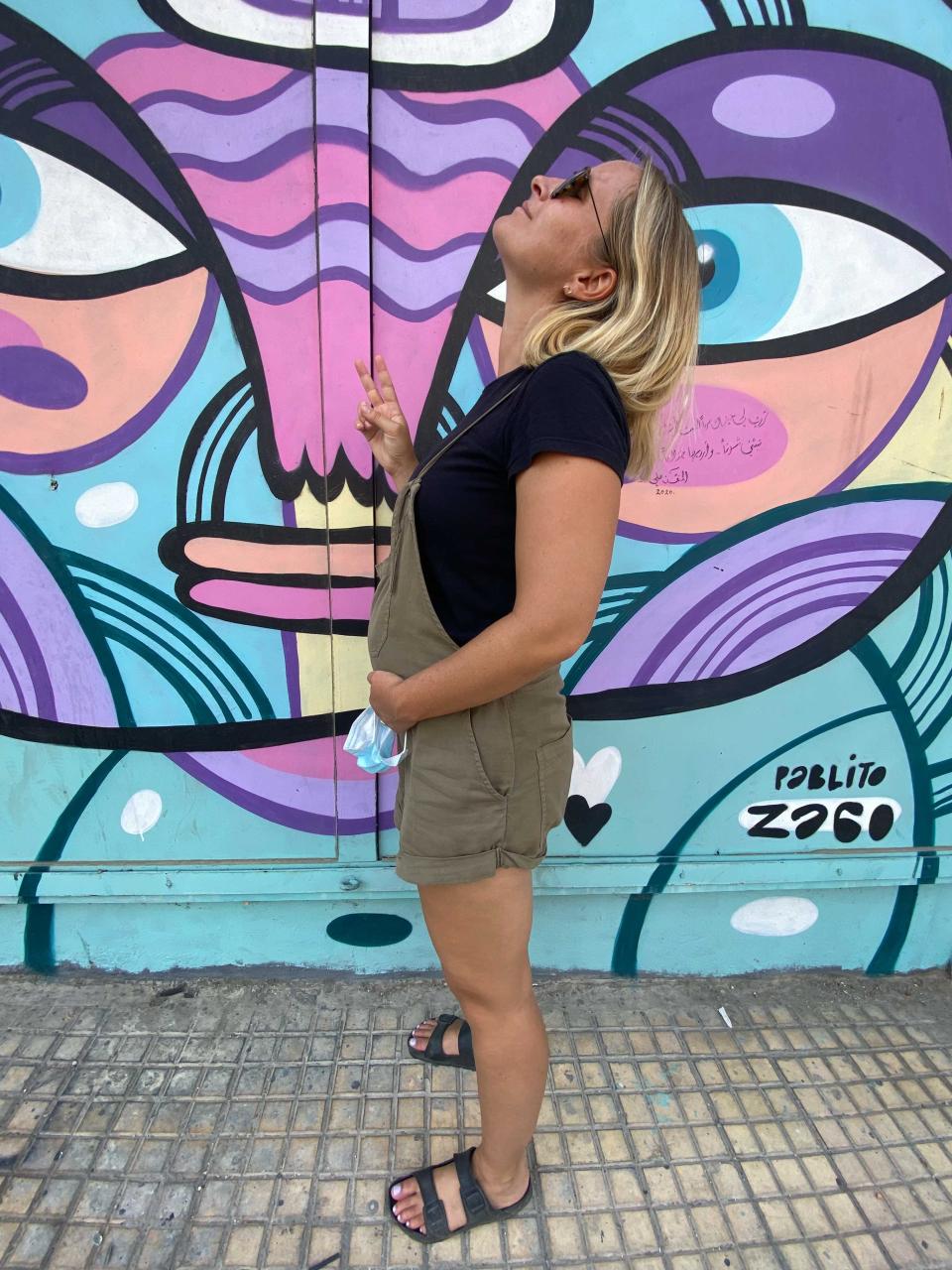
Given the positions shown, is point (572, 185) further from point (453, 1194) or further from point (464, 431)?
point (453, 1194)

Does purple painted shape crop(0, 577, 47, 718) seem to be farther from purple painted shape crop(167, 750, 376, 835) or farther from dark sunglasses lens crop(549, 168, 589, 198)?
dark sunglasses lens crop(549, 168, 589, 198)

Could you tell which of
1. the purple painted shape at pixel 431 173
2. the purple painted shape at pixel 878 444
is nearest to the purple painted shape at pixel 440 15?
the purple painted shape at pixel 431 173

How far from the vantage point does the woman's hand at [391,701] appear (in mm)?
1294

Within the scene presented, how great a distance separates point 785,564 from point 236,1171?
Answer: 2.11 meters

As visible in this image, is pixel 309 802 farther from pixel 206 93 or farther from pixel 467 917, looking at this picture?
pixel 206 93

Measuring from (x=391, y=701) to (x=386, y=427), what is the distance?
70 cm

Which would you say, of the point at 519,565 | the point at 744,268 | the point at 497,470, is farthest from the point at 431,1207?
the point at 744,268

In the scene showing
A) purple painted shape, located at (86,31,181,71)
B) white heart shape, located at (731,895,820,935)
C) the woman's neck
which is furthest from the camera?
white heart shape, located at (731,895,820,935)

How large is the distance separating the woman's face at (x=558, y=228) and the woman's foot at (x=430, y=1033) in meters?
1.89

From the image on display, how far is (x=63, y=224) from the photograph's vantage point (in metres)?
1.78

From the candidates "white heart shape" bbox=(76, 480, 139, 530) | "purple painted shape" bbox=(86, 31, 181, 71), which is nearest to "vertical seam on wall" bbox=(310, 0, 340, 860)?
"purple painted shape" bbox=(86, 31, 181, 71)

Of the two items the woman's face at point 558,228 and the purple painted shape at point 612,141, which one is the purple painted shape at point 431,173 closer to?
the purple painted shape at point 612,141

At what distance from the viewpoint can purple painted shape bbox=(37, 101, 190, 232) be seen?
1.73 meters

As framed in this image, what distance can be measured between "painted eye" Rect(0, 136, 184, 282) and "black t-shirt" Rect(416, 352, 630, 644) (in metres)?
1.12
